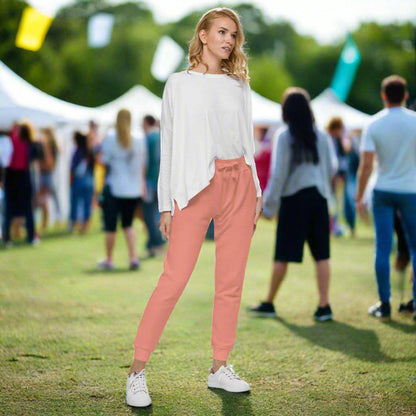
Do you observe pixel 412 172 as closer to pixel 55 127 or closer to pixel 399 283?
pixel 399 283

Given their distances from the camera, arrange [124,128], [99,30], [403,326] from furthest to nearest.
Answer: [99,30], [124,128], [403,326]

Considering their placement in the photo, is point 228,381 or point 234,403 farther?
point 228,381

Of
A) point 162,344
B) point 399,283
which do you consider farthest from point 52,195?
point 162,344

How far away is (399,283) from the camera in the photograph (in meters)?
8.14

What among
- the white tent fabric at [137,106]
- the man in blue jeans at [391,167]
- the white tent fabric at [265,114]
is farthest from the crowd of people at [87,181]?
the white tent fabric at [265,114]

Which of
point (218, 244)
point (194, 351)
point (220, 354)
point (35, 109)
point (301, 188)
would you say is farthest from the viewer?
point (35, 109)

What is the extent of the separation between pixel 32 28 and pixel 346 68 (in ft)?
35.0

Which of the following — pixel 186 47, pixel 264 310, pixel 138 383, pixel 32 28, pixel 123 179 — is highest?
pixel 186 47

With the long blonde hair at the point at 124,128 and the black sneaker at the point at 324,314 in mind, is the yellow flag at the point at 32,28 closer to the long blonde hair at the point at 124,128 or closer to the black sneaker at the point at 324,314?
the long blonde hair at the point at 124,128

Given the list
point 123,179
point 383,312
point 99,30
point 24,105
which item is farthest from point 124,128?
point 99,30

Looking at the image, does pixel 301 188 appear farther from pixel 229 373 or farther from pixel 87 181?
pixel 87 181

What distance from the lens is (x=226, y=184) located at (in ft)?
12.7

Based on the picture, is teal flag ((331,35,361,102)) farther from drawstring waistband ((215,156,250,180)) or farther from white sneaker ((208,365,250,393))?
white sneaker ((208,365,250,393))

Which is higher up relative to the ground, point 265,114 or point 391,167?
point 265,114
